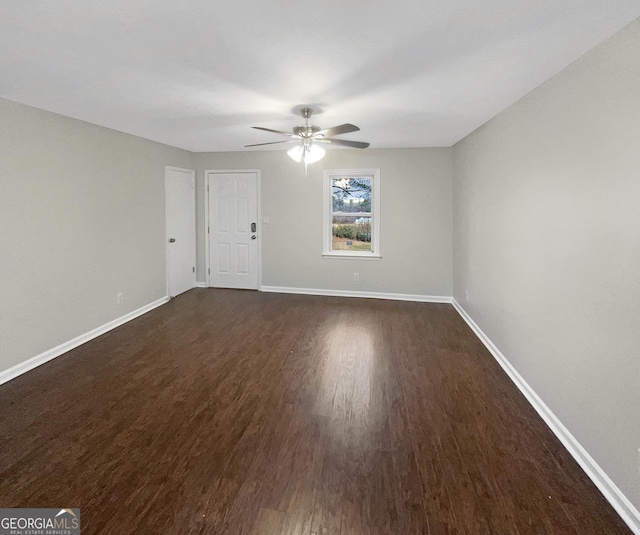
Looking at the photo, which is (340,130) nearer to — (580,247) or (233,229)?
(580,247)

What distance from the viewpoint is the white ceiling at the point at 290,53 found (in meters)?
1.61

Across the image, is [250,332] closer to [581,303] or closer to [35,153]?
[35,153]

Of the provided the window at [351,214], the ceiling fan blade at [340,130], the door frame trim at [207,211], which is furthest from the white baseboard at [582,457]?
the door frame trim at [207,211]

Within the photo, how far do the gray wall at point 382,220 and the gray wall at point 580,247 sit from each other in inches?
77.3

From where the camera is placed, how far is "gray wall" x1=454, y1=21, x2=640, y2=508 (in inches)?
66.3

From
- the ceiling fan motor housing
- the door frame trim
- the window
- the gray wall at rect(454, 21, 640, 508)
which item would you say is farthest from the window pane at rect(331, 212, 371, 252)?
the gray wall at rect(454, 21, 640, 508)

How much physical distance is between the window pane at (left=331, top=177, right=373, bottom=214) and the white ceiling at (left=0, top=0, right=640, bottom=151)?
7.31 ft

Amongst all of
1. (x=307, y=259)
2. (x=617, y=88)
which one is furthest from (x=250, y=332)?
(x=617, y=88)

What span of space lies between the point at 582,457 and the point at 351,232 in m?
4.20

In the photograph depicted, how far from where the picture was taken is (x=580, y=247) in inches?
81.1

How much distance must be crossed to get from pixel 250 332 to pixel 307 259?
1.94m

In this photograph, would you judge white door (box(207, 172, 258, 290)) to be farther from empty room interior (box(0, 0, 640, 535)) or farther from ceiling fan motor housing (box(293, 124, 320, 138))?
ceiling fan motor housing (box(293, 124, 320, 138))

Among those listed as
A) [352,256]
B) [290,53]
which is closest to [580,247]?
[290,53]

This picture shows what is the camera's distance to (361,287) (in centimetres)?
568
